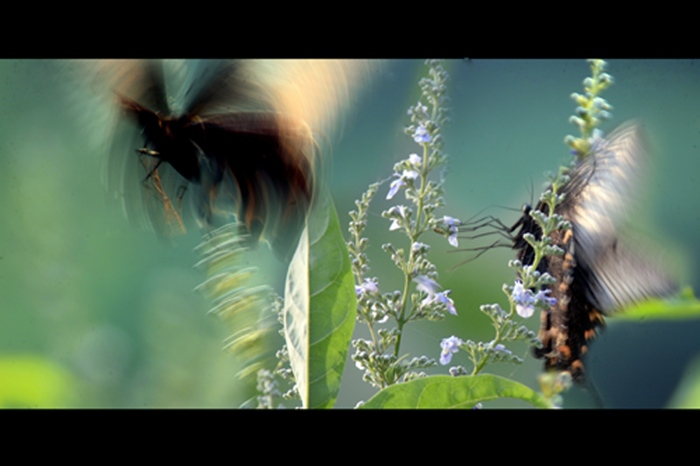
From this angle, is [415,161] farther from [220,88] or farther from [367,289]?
[220,88]

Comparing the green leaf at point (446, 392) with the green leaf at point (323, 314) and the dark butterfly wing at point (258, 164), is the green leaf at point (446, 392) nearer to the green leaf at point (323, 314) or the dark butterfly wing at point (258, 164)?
the green leaf at point (323, 314)

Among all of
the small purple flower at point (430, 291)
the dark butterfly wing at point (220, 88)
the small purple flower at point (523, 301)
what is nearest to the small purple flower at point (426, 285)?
the small purple flower at point (430, 291)

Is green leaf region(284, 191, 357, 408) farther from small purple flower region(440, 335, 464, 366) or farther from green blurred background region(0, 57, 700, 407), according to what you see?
green blurred background region(0, 57, 700, 407)

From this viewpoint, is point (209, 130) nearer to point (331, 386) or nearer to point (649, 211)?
point (331, 386)

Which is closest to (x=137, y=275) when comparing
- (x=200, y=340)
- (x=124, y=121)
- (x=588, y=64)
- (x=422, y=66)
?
(x=200, y=340)
